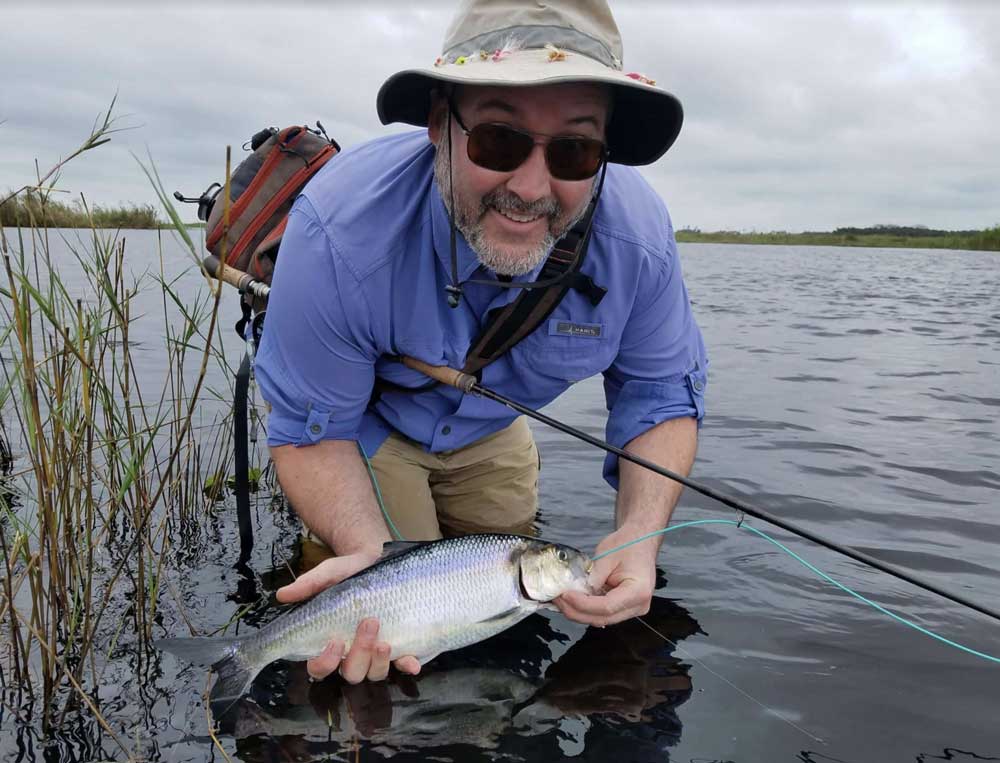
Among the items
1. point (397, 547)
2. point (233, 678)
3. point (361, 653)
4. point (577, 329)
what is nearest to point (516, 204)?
point (577, 329)

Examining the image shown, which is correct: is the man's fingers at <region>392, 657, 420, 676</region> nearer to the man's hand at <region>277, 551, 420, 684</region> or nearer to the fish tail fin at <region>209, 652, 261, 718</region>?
the man's hand at <region>277, 551, 420, 684</region>

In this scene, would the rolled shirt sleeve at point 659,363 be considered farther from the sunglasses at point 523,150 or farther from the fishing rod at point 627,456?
the sunglasses at point 523,150

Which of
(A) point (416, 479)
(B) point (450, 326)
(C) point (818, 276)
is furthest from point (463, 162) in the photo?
(C) point (818, 276)

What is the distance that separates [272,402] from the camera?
12.5 ft

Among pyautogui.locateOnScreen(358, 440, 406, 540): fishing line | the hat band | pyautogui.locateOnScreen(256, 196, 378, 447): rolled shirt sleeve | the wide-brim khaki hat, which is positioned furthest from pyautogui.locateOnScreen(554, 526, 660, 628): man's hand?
the hat band

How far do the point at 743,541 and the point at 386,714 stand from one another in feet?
9.53

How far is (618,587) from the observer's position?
137 inches

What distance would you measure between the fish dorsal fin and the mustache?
55.5 inches

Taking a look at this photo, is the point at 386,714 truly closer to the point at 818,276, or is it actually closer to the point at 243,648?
the point at 243,648

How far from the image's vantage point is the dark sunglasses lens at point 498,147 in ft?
10.7

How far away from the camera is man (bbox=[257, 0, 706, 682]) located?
3.33m

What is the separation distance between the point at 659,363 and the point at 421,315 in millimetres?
1327

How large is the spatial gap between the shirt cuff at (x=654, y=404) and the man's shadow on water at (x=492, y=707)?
3.51 ft

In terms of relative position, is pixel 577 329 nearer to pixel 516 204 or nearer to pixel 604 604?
pixel 516 204
